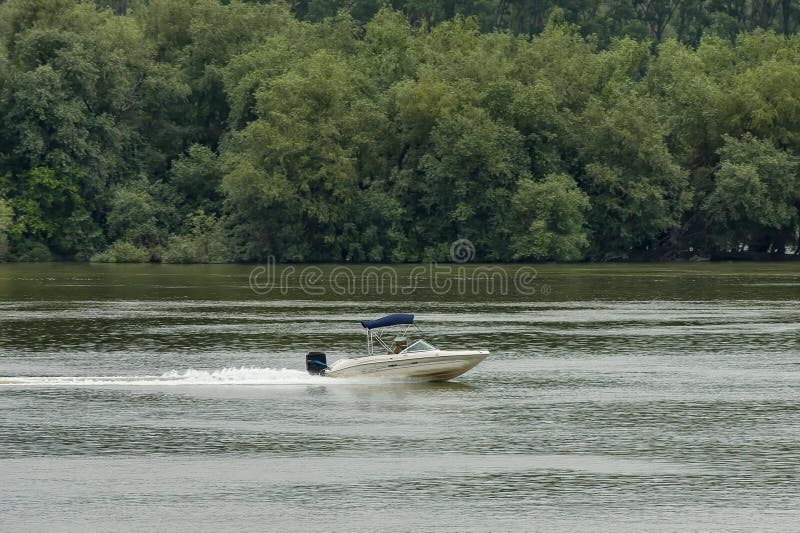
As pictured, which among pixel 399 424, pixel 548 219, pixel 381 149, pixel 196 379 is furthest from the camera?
pixel 381 149

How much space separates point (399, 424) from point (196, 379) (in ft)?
42.2

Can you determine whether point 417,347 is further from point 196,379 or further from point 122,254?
point 122,254

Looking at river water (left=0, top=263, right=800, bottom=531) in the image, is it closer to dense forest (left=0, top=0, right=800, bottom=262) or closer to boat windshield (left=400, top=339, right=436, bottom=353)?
boat windshield (left=400, top=339, right=436, bottom=353)

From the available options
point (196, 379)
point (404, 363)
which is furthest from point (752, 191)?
point (196, 379)

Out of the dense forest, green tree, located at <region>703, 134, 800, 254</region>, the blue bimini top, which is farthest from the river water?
green tree, located at <region>703, 134, 800, 254</region>

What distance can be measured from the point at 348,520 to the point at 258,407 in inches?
686

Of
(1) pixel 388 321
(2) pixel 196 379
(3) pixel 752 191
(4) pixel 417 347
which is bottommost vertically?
(2) pixel 196 379

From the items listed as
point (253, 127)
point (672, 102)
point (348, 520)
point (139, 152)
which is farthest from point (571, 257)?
point (348, 520)

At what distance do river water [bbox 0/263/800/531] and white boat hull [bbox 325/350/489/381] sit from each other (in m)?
0.55

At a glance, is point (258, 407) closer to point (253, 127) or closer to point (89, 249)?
point (253, 127)

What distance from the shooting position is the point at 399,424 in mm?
46625

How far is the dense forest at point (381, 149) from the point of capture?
149 m

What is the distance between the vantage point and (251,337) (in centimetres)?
7412

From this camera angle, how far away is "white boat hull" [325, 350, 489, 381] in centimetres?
5578
